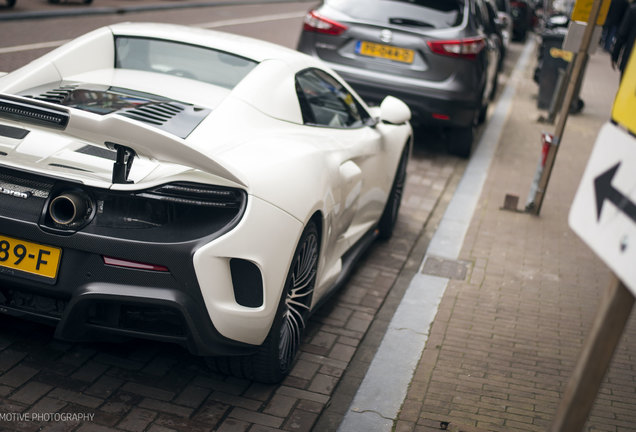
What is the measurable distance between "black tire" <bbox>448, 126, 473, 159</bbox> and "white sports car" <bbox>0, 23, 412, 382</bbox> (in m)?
5.33

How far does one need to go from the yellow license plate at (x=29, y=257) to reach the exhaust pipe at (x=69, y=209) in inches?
4.9

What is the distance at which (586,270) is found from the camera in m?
6.15

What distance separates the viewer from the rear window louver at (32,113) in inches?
110

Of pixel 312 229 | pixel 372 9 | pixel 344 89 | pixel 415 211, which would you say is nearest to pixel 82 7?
pixel 372 9

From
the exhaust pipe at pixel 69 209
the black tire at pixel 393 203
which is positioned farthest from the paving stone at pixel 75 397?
the black tire at pixel 393 203

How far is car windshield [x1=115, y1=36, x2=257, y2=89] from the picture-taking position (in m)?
4.37

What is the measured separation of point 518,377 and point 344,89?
2.17 m

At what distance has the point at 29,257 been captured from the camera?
10.5 ft

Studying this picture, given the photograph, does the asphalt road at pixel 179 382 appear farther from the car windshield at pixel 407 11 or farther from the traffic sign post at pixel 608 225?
the car windshield at pixel 407 11

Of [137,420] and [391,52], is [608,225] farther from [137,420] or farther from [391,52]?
[391,52]

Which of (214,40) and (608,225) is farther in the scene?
(214,40)

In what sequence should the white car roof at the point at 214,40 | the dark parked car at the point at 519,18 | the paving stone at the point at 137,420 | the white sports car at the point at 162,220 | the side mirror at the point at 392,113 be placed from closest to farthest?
the white sports car at the point at 162,220
the paving stone at the point at 137,420
the white car roof at the point at 214,40
the side mirror at the point at 392,113
the dark parked car at the point at 519,18

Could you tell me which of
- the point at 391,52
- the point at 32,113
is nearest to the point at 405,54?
the point at 391,52

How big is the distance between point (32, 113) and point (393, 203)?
3.55 meters
